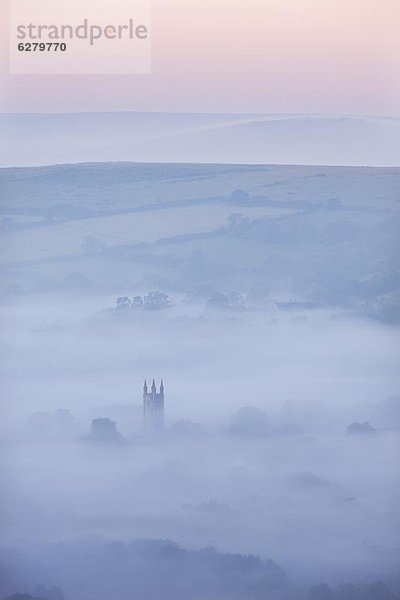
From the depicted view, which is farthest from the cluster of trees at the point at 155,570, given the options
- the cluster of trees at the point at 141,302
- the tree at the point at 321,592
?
the cluster of trees at the point at 141,302

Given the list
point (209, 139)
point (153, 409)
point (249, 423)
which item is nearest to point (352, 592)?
point (249, 423)

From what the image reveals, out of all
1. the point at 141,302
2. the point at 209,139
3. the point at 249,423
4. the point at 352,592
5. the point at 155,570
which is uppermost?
the point at 209,139

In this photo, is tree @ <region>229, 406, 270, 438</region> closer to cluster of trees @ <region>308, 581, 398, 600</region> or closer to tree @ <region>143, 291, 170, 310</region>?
tree @ <region>143, 291, 170, 310</region>

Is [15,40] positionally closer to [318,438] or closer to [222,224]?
[222,224]

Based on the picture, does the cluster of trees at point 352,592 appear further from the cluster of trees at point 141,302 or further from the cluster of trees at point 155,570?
the cluster of trees at point 141,302

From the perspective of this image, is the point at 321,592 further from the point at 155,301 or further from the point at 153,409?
the point at 155,301

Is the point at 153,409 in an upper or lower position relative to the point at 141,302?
lower

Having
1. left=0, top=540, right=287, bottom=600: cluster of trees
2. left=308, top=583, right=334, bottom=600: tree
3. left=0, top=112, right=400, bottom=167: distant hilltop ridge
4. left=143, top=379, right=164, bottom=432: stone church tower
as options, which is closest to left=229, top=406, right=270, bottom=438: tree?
left=143, top=379, right=164, bottom=432: stone church tower
